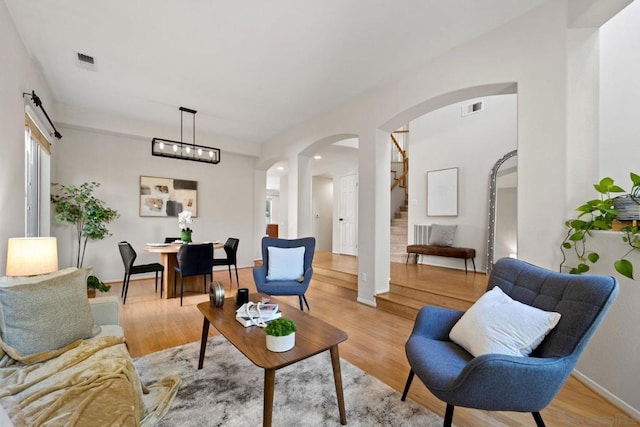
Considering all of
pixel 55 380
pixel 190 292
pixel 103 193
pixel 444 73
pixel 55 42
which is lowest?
pixel 190 292

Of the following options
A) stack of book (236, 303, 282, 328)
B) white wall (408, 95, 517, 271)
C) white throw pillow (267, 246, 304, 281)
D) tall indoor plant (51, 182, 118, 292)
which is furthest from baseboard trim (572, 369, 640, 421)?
tall indoor plant (51, 182, 118, 292)

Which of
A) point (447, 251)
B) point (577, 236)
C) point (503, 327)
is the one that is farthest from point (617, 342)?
point (447, 251)

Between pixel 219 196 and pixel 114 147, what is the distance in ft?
6.69

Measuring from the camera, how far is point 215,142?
5.77 meters

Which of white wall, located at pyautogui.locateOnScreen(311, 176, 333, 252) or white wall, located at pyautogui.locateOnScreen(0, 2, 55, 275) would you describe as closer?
white wall, located at pyautogui.locateOnScreen(0, 2, 55, 275)

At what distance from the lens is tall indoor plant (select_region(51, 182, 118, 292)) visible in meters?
4.29

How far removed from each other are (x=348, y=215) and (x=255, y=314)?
5467mm

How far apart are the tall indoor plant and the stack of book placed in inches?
142

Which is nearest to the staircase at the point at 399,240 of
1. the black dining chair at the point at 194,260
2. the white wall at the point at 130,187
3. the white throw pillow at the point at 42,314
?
the white wall at the point at 130,187

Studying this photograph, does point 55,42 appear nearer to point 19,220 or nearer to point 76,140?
point 19,220

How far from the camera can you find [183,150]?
4.13 metres

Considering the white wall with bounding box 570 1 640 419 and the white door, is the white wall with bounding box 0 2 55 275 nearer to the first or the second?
the white wall with bounding box 570 1 640 419

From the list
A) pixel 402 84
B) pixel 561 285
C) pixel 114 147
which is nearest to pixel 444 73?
pixel 402 84

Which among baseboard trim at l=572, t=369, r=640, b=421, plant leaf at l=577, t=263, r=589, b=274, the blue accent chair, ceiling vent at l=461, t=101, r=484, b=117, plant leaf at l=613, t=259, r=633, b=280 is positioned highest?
ceiling vent at l=461, t=101, r=484, b=117
